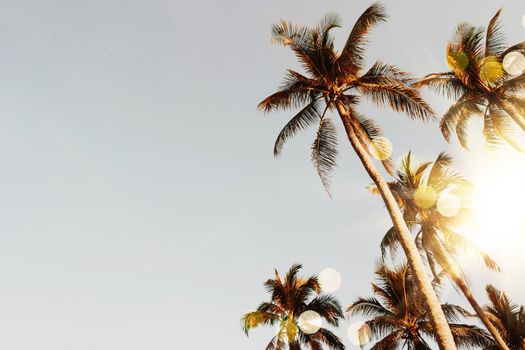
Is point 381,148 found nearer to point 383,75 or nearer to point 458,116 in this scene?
point 383,75

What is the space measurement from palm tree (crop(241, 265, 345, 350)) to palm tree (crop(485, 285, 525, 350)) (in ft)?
33.7

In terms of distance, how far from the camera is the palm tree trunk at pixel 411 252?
865 cm

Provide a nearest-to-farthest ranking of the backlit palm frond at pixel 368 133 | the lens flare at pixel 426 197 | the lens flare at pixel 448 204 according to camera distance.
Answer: the backlit palm frond at pixel 368 133
the lens flare at pixel 448 204
the lens flare at pixel 426 197

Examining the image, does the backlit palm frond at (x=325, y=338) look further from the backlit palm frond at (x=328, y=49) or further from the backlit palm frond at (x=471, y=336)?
the backlit palm frond at (x=328, y=49)

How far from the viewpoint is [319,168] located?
1363 centimetres

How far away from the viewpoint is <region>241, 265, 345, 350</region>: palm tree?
20562 millimetres

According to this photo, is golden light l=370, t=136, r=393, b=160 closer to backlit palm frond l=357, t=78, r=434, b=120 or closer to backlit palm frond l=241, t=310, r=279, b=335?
backlit palm frond l=357, t=78, r=434, b=120

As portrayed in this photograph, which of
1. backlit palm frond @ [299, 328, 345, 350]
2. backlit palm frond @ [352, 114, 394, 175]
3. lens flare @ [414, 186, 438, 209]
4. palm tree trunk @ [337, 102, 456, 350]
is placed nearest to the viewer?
palm tree trunk @ [337, 102, 456, 350]

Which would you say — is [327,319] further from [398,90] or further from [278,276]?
[398,90]

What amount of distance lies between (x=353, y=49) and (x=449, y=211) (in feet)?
35.6

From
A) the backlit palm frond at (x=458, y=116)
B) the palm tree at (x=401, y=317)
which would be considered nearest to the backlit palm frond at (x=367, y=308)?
the palm tree at (x=401, y=317)

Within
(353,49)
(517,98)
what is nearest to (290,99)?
(353,49)

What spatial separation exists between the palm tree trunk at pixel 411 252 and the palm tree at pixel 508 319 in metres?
17.4

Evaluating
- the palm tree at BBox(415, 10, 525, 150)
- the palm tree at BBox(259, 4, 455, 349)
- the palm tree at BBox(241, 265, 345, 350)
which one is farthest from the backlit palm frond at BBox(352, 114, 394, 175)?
the palm tree at BBox(241, 265, 345, 350)
